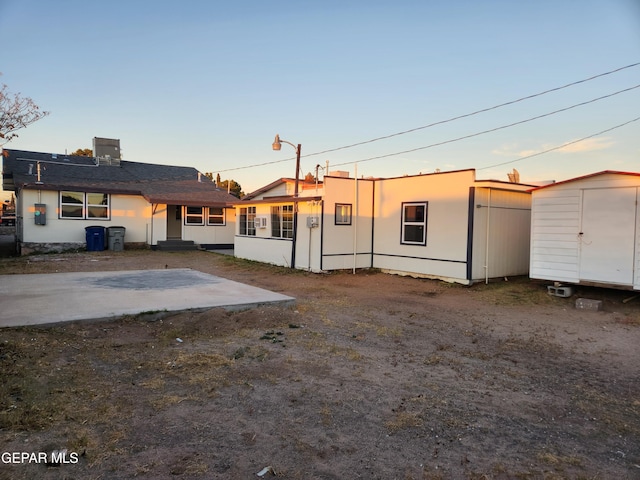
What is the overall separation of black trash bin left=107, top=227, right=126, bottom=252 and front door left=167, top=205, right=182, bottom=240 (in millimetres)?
3221

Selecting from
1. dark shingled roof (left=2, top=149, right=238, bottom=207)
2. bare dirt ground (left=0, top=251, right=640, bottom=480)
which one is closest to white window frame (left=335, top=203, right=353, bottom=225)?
bare dirt ground (left=0, top=251, right=640, bottom=480)

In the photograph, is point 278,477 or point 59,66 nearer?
point 278,477

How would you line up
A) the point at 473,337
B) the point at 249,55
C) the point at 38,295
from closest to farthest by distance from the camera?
the point at 473,337, the point at 38,295, the point at 249,55

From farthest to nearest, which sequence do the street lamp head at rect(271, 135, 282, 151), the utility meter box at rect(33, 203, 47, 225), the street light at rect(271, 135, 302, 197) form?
1. the utility meter box at rect(33, 203, 47, 225)
2. the street lamp head at rect(271, 135, 282, 151)
3. the street light at rect(271, 135, 302, 197)

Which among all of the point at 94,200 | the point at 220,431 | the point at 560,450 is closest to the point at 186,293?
the point at 220,431

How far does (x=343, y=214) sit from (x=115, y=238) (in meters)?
11.2

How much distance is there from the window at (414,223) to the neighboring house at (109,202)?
10421mm

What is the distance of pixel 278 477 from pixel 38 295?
684 cm

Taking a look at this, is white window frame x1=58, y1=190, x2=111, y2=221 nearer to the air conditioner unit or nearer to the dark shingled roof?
the dark shingled roof

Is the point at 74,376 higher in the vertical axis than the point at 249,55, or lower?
lower

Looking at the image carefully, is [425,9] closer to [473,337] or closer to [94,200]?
[473,337]

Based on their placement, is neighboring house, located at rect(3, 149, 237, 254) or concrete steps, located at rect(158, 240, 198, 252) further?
concrete steps, located at rect(158, 240, 198, 252)

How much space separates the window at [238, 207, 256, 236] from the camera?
17344 millimetres

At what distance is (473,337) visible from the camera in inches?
254
